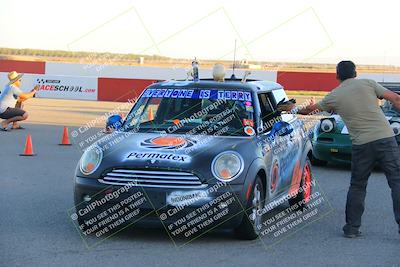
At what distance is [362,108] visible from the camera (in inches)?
276

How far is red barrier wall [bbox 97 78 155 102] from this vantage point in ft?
96.2

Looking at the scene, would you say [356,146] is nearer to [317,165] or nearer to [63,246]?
[63,246]

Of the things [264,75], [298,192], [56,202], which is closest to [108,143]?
[56,202]

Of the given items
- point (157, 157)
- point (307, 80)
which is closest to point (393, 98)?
point (157, 157)

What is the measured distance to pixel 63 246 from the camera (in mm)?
6297

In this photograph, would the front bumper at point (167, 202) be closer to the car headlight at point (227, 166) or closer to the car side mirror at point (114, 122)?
the car headlight at point (227, 166)

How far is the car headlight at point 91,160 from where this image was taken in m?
6.60

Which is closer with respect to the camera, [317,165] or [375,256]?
[375,256]

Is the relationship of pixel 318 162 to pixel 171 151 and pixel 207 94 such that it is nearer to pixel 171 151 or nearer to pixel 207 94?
pixel 207 94

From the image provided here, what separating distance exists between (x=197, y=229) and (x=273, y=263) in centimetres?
92

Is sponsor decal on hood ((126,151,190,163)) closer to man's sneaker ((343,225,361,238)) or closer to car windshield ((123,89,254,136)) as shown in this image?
car windshield ((123,89,254,136))

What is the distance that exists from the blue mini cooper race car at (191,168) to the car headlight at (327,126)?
4.80m

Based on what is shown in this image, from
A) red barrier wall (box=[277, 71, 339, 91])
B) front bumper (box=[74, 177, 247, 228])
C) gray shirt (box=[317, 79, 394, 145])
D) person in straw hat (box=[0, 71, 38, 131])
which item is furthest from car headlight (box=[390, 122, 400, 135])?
red barrier wall (box=[277, 71, 339, 91])

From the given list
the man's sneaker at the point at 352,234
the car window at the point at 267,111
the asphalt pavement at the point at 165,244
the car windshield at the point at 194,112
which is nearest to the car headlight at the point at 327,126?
the asphalt pavement at the point at 165,244
